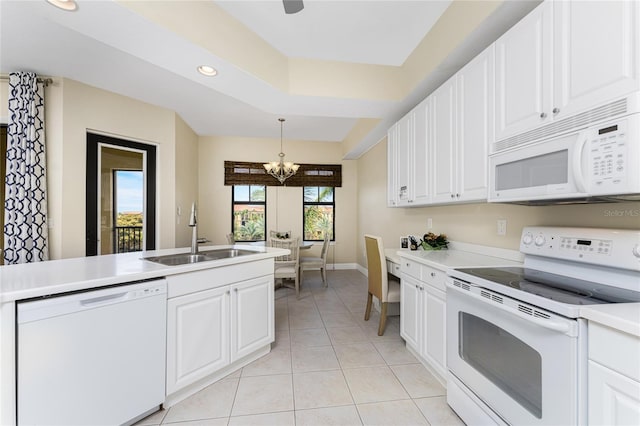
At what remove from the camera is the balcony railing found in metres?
3.69

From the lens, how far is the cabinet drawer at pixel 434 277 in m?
1.89

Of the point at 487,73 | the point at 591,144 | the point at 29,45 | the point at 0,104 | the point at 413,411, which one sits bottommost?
the point at 413,411

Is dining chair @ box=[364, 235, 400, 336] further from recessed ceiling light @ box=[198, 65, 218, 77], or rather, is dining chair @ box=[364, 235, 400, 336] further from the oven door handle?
recessed ceiling light @ box=[198, 65, 218, 77]

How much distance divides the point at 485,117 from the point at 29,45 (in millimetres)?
3923

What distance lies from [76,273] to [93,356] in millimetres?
463

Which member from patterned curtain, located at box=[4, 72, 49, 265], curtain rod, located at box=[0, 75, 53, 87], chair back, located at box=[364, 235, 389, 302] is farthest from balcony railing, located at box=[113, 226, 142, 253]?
chair back, located at box=[364, 235, 389, 302]

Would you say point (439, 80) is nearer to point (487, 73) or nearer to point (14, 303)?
point (487, 73)

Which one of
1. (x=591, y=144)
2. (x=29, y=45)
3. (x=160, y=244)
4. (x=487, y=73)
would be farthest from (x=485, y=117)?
(x=160, y=244)

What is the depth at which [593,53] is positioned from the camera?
1141 millimetres

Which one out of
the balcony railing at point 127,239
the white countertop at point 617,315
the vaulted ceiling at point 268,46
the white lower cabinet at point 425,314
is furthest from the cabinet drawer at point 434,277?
the balcony railing at point 127,239

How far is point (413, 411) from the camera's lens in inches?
67.9

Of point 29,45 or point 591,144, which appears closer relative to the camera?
point 591,144

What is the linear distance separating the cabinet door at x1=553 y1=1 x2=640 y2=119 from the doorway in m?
4.49

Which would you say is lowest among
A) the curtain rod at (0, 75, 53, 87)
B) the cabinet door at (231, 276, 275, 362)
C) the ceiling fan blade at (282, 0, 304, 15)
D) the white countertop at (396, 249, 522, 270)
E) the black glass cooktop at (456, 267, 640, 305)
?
the cabinet door at (231, 276, 275, 362)
